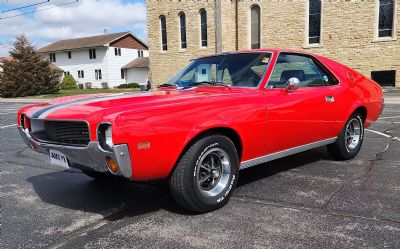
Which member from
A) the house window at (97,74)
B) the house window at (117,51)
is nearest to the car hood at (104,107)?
the house window at (97,74)

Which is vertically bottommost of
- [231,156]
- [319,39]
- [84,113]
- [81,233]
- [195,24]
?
[81,233]

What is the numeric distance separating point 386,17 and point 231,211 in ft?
67.7

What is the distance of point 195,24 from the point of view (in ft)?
88.0

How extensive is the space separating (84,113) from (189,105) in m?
0.86

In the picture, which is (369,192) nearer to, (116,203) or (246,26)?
(116,203)

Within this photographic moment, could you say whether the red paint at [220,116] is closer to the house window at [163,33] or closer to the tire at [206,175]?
the tire at [206,175]

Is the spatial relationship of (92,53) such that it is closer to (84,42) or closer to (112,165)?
(84,42)

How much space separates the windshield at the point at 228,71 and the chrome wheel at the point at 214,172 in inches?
38.1

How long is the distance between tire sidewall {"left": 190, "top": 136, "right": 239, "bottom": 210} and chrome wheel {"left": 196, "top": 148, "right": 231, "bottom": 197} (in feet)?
0.11

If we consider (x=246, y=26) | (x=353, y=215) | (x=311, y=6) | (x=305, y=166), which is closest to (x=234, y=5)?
(x=246, y=26)

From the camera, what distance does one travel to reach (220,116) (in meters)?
3.27

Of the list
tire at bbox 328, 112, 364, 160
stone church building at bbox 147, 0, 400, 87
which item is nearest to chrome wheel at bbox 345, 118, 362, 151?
tire at bbox 328, 112, 364, 160

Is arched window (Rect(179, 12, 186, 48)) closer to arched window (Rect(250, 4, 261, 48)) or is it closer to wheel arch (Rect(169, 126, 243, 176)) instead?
arched window (Rect(250, 4, 261, 48))

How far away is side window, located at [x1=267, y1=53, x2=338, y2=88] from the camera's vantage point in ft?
13.5
